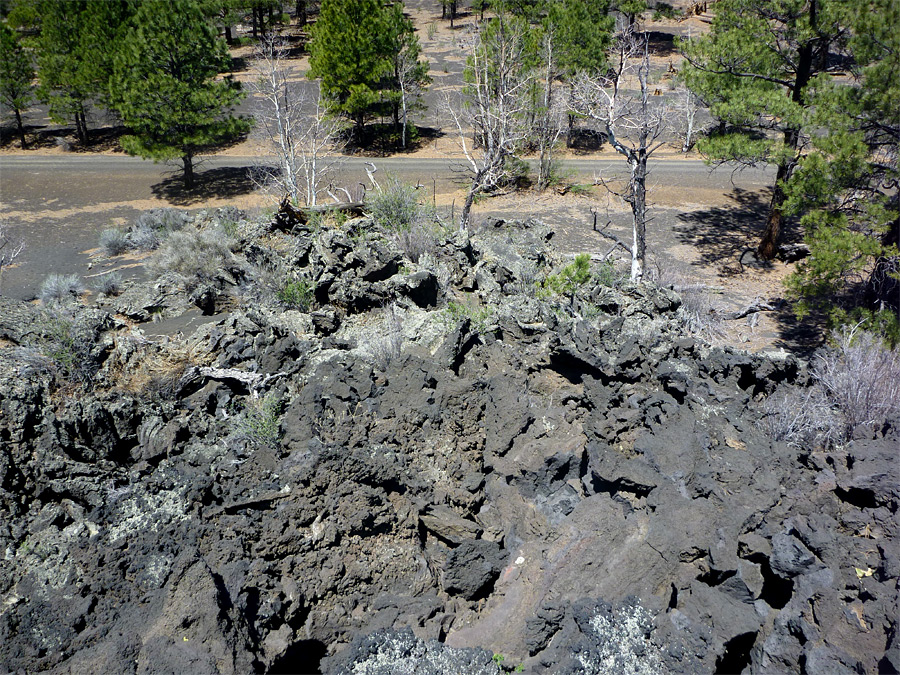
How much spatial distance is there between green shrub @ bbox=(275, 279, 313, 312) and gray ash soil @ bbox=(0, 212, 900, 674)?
1.60 meters

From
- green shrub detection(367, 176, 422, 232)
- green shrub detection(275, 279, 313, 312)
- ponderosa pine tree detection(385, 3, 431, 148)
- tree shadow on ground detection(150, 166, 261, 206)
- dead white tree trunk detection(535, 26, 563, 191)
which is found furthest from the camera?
ponderosa pine tree detection(385, 3, 431, 148)

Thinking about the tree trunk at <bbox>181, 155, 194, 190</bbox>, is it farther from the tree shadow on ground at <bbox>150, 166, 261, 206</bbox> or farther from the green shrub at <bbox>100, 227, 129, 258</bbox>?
the green shrub at <bbox>100, 227, 129, 258</bbox>

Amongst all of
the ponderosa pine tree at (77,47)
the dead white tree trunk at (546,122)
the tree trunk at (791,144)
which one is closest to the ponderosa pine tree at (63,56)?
the ponderosa pine tree at (77,47)

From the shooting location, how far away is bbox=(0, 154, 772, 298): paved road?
747 inches

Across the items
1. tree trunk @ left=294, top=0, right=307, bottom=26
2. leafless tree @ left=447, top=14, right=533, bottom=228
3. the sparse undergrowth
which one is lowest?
the sparse undergrowth

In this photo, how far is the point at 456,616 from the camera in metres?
4.58

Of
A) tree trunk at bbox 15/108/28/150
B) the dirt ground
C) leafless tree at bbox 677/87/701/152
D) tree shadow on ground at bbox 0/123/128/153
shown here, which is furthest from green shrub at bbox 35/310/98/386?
tree trunk at bbox 15/108/28/150

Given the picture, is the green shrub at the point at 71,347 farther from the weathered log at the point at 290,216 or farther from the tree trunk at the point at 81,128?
the tree trunk at the point at 81,128

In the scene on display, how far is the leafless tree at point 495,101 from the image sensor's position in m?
13.3

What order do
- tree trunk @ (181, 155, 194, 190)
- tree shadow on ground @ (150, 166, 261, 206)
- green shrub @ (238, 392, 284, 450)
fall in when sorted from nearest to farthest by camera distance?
green shrub @ (238, 392, 284, 450), tree trunk @ (181, 155, 194, 190), tree shadow on ground @ (150, 166, 261, 206)

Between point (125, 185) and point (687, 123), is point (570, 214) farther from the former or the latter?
point (125, 185)

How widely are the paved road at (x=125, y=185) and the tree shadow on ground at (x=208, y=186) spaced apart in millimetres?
36

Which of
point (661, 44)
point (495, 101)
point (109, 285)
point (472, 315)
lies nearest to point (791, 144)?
point (495, 101)

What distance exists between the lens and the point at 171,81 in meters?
19.0
